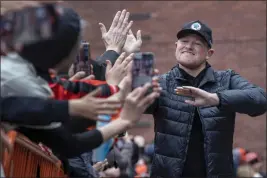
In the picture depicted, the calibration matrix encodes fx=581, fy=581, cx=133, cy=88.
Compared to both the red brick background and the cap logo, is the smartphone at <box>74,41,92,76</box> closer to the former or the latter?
the cap logo

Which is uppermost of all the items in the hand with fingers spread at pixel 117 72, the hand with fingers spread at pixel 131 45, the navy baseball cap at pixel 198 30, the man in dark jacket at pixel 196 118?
the navy baseball cap at pixel 198 30

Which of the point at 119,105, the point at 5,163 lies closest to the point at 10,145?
the point at 5,163

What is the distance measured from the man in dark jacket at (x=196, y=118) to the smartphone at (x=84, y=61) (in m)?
0.70

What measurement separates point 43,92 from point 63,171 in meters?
0.63

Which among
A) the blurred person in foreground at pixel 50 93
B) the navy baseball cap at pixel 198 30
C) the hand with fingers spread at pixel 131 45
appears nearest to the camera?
the blurred person in foreground at pixel 50 93

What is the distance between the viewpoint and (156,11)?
42.9 ft

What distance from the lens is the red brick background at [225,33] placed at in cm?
1248

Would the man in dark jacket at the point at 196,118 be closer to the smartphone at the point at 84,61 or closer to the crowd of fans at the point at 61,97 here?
the smartphone at the point at 84,61

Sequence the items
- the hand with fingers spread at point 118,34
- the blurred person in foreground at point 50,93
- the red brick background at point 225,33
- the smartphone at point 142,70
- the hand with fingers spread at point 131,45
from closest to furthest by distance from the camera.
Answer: the blurred person in foreground at point 50,93 → the smartphone at point 142,70 → the hand with fingers spread at point 118,34 → the hand with fingers spread at point 131,45 → the red brick background at point 225,33

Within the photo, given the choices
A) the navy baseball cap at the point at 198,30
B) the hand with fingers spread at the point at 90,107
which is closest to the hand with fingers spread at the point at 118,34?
the navy baseball cap at the point at 198,30

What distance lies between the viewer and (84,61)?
11.8ft

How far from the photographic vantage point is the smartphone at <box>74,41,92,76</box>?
357 centimetres

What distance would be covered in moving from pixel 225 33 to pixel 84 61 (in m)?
9.42

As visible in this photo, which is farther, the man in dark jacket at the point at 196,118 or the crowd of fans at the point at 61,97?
the man in dark jacket at the point at 196,118
